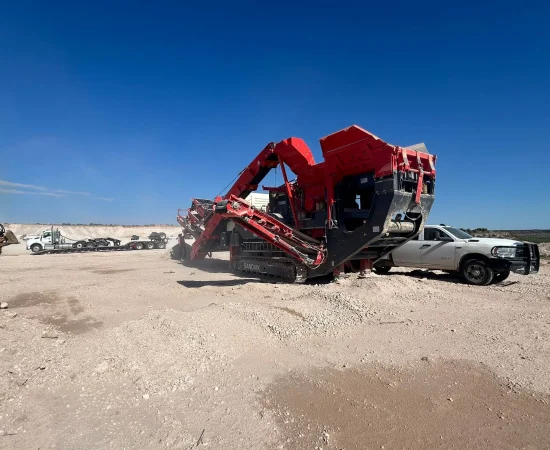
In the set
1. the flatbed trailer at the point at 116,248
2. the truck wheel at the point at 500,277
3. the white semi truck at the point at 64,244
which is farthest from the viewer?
the white semi truck at the point at 64,244

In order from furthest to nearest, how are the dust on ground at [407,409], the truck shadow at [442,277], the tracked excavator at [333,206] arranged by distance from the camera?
1. the truck shadow at [442,277]
2. the tracked excavator at [333,206]
3. the dust on ground at [407,409]

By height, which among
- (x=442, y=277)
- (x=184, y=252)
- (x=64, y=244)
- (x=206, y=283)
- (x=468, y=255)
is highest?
(x=468, y=255)

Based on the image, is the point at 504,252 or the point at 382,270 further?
the point at 382,270

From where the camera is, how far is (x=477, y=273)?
9836mm

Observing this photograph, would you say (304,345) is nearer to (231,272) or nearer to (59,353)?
(59,353)

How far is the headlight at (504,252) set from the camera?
9.53 meters

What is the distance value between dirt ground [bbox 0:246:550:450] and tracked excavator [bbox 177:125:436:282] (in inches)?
75.5

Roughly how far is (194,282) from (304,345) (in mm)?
6293

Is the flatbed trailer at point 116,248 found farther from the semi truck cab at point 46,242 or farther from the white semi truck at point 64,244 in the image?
the semi truck cab at point 46,242

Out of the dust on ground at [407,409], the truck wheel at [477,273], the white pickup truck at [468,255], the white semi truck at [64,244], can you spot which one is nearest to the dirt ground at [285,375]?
the dust on ground at [407,409]

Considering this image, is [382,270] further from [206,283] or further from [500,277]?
[206,283]

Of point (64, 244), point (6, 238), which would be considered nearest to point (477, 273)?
point (6, 238)

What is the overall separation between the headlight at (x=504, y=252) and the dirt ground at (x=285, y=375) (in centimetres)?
291

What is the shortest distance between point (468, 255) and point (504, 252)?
2.98 feet
